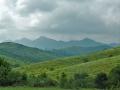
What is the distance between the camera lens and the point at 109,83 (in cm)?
12331

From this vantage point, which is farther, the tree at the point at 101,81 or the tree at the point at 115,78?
the tree at the point at 115,78

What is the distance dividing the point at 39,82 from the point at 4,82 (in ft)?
39.4

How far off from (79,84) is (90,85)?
4032 millimetres

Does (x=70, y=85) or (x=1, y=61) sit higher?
(x=1, y=61)

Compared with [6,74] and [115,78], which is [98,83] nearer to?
[115,78]

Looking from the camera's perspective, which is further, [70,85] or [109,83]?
[109,83]

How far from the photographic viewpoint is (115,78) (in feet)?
417

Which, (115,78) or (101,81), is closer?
(101,81)

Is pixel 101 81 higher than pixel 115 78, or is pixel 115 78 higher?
pixel 115 78

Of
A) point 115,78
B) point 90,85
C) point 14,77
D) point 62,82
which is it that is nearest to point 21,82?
point 14,77

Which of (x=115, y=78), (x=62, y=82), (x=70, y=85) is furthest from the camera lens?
(x=115, y=78)

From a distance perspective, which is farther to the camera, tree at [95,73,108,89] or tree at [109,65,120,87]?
tree at [109,65,120,87]

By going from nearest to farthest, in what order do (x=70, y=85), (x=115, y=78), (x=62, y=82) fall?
(x=70, y=85), (x=62, y=82), (x=115, y=78)

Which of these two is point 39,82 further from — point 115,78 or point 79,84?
point 115,78
